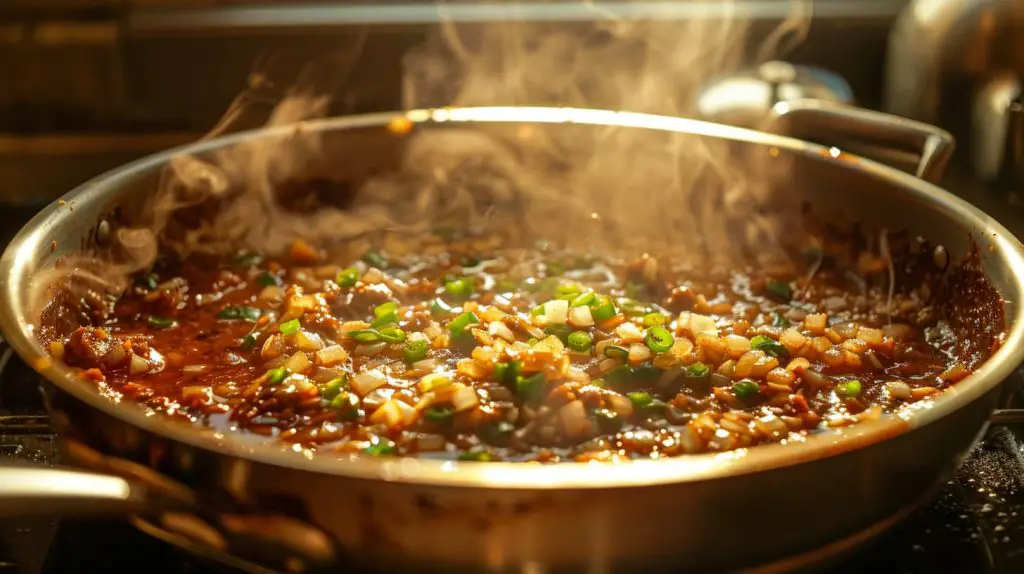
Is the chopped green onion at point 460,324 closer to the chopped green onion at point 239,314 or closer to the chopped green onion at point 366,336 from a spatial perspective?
the chopped green onion at point 366,336

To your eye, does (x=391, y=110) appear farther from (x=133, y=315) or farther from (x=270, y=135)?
(x=133, y=315)

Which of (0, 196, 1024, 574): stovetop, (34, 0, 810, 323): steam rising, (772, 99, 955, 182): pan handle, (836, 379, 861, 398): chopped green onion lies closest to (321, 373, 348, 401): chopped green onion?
(0, 196, 1024, 574): stovetop

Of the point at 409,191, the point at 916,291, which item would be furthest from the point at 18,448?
the point at 916,291

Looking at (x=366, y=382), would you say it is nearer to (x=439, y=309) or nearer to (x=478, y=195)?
(x=439, y=309)

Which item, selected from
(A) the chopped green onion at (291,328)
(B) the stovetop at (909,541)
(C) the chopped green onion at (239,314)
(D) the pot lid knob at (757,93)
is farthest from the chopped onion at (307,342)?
(D) the pot lid knob at (757,93)

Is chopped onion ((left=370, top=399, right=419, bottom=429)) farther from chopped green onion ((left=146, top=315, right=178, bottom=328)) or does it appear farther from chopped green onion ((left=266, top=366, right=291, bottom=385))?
chopped green onion ((left=146, top=315, right=178, bottom=328))

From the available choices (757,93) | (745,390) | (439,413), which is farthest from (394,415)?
(757,93)
